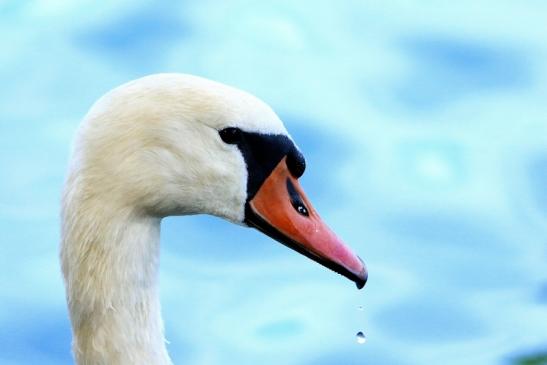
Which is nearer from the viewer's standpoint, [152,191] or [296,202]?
[152,191]

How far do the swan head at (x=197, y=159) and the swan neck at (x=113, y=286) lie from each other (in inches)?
2.0

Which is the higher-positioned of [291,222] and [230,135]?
[230,135]

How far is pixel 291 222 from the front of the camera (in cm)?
431

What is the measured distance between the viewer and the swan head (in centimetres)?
411

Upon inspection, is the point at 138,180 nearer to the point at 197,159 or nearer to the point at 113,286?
the point at 197,159

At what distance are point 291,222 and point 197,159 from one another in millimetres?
287

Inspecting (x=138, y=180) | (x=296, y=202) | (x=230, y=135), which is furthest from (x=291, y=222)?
(x=138, y=180)

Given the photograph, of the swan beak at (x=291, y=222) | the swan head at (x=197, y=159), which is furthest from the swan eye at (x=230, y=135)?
the swan beak at (x=291, y=222)

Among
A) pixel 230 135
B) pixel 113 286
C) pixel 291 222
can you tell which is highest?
pixel 230 135

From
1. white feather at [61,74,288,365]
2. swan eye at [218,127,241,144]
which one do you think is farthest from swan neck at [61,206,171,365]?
swan eye at [218,127,241,144]

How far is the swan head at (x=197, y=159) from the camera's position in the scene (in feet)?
13.5

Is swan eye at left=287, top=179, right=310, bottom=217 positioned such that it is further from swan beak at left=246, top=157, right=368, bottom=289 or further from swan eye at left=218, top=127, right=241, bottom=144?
swan eye at left=218, top=127, right=241, bottom=144

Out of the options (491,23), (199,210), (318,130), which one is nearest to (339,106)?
(318,130)

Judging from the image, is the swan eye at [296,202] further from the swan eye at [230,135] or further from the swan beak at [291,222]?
the swan eye at [230,135]
